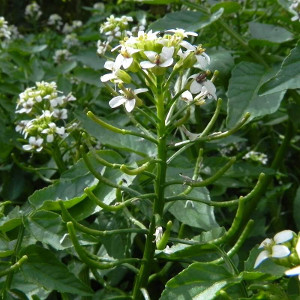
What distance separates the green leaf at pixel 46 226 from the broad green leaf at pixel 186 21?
616 millimetres

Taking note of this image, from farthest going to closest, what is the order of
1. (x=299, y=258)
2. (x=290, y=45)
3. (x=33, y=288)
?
(x=290, y=45) < (x=33, y=288) < (x=299, y=258)

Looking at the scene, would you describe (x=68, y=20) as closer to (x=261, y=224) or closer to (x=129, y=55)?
(x=261, y=224)

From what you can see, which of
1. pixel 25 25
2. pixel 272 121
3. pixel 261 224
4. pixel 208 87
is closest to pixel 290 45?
pixel 272 121

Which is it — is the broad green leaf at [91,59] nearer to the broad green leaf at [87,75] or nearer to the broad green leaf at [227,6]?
the broad green leaf at [87,75]

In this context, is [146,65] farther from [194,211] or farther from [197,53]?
[194,211]

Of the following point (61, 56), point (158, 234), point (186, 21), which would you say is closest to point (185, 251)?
point (158, 234)

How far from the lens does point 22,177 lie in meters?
1.97

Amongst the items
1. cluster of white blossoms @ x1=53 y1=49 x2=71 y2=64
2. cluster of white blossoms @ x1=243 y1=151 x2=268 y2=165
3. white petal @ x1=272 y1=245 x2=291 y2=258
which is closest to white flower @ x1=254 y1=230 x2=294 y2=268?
white petal @ x1=272 y1=245 x2=291 y2=258

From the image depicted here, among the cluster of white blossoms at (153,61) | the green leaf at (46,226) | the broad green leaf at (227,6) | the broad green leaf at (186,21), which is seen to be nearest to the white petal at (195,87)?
the cluster of white blossoms at (153,61)

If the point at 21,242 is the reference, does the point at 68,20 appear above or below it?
below

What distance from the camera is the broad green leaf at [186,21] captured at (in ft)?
5.20

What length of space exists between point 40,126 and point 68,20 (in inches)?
137

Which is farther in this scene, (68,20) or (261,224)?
(68,20)

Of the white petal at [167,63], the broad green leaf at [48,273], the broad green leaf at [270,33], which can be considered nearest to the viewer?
the white petal at [167,63]
